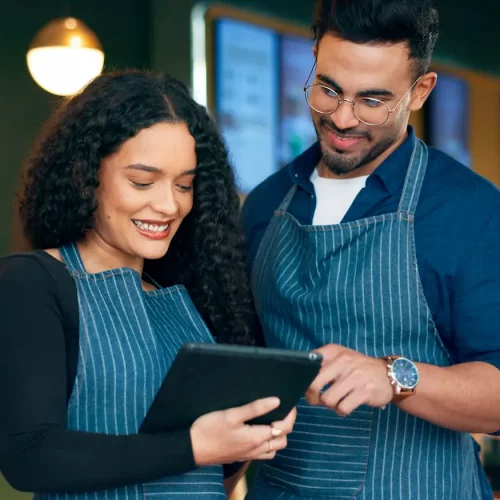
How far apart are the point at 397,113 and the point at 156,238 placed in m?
0.63

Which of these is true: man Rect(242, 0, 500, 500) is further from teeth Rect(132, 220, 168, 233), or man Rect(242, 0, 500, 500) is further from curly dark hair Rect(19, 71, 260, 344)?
teeth Rect(132, 220, 168, 233)

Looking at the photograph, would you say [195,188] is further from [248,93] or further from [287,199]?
[248,93]

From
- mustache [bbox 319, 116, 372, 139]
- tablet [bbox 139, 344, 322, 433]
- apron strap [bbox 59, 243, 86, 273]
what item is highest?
mustache [bbox 319, 116, 372, 139]

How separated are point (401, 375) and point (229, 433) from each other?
398 mm

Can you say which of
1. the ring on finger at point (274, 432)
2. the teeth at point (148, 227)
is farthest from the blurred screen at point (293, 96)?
the ring on finger at point (274, 432)

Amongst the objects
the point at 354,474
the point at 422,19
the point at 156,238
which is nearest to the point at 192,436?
the point at 156,238

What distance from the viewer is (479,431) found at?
174 cm

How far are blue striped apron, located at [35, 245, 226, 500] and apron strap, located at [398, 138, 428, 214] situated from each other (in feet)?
1.89

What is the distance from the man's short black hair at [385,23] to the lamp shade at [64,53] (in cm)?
240

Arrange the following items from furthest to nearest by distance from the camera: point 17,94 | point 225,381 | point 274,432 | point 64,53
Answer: point 17,94 → point 64,53 → point 274,432 → point 225,381

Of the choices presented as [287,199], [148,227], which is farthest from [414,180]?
[148,227]

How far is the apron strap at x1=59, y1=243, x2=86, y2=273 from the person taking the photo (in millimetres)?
1546

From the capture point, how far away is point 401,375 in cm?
161

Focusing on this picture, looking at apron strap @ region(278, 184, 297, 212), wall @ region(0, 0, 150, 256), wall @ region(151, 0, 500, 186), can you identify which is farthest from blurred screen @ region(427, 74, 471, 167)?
apron strap @ region(278, 184, 297, 212)
